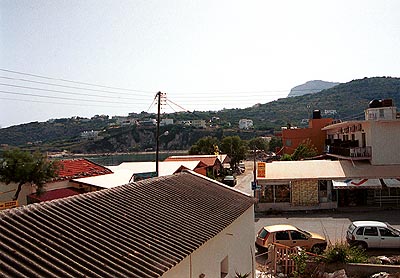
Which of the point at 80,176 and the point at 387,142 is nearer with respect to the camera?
the point at 80,176

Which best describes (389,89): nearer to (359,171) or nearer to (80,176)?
(359,171)

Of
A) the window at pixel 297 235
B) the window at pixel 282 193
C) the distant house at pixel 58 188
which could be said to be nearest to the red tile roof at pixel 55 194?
the distant house at pixel 58 188

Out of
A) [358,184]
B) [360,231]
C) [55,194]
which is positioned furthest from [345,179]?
[55,194]

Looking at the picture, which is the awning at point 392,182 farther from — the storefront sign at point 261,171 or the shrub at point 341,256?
the shrub at point 341,256

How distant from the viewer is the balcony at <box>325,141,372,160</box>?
31344 mm

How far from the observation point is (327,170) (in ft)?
97.1

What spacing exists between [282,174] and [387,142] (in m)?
9.26

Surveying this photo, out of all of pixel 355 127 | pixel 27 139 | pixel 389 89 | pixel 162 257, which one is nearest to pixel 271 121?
pixel 389 89

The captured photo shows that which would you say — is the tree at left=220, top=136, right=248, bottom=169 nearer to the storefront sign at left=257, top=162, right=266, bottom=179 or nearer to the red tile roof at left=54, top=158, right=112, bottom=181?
the storefront sign at left=257, top=162, right=266, bottom=179

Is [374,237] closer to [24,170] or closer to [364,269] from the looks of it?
[364,269]

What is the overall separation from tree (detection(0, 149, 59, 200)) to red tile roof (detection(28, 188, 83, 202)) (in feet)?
1.36

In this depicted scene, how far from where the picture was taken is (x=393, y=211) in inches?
1055

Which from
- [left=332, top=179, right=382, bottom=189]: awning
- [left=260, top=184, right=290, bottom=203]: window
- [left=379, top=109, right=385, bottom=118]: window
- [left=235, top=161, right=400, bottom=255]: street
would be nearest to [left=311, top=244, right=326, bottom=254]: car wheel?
[left=235, top=161, right=400, bottom=255]: street

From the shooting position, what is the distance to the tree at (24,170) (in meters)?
24.8
